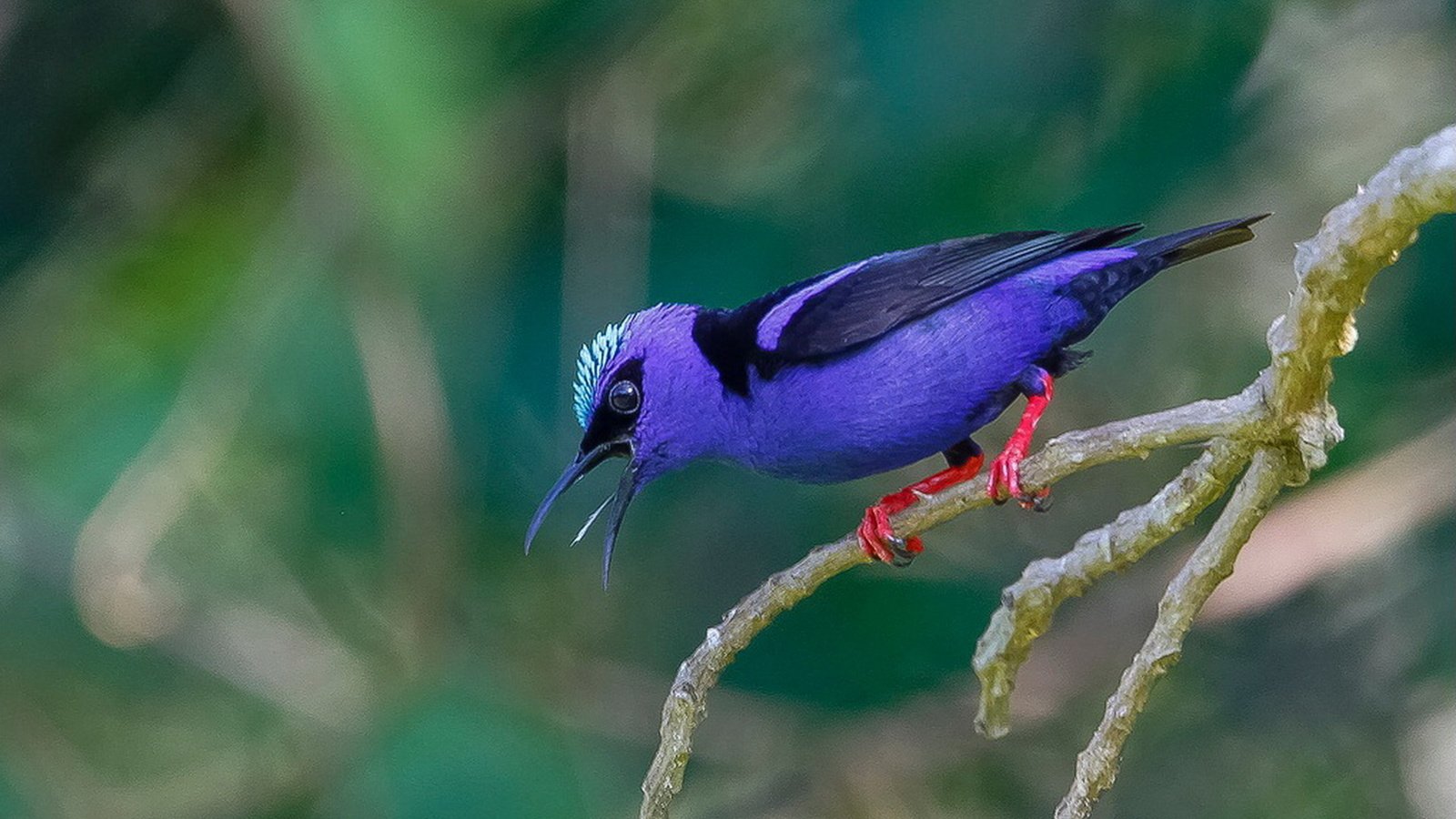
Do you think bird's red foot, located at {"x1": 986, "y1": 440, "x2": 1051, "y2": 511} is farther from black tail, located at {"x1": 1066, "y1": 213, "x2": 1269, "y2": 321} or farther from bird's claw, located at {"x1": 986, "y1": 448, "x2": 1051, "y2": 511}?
black tail, located at {"x1": 1066, "y1": 213, "x2": 1269, "y2": 321}

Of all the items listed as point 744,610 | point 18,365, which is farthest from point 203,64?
point 744,610

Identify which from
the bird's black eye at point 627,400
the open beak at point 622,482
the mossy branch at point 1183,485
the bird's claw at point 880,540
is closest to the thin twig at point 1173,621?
the mossy branch at point 1183,485

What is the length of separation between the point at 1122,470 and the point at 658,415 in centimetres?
236

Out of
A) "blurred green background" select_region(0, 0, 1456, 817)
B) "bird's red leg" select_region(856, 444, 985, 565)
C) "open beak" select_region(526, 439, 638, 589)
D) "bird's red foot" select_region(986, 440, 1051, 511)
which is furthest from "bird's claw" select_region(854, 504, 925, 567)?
"blurred green background" select_region(0, 0, 1456, 817)

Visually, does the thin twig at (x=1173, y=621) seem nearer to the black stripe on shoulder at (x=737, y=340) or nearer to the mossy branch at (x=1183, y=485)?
the mossy branch at (x=1183, y=485)

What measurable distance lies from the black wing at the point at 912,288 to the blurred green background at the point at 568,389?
129 centimetres

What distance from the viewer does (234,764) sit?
6430 mm

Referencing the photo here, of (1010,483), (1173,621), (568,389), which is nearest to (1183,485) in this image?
(1173,621)

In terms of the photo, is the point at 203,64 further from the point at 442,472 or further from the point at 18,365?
the point at 442,472

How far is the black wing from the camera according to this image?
4152 mm

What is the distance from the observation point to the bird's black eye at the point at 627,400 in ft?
14.3

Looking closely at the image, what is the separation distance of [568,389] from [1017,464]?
7.97ft

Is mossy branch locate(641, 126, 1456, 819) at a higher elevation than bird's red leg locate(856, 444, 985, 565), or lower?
lower

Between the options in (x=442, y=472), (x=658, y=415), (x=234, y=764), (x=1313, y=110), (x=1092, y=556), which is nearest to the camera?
(x=1092, y=556)
